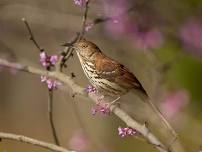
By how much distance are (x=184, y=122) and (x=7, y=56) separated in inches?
82.2

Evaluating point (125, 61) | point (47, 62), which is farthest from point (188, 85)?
point (47, 62)

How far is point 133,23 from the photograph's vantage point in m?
7.92

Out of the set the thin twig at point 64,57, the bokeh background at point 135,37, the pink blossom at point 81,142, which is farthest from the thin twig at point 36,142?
the pink blossom at point 81,142

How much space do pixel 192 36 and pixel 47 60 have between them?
11.6 feet

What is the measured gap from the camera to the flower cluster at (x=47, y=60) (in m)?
4.95

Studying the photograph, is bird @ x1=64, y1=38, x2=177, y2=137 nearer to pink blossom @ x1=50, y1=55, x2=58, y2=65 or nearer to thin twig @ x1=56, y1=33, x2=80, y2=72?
thin twig @ x1=56, y1=33, x2=80, y2=72

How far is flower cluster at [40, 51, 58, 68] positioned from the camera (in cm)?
495

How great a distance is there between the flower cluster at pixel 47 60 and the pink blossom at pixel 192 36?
3.31 metres

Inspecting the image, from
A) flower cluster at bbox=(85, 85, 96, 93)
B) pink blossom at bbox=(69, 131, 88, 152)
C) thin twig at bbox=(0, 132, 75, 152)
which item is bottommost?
pink blossom at bbox=(69, 131, 88, 152)

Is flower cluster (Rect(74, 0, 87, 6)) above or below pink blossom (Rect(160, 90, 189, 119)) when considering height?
above

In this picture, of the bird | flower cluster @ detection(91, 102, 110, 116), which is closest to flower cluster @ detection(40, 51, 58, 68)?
the bird

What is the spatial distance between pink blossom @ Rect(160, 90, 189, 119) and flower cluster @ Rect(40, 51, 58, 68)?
2.79m

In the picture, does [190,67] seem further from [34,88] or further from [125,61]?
[34,88]

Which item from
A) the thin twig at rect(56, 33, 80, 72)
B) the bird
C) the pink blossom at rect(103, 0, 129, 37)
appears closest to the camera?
the thin twig at rect(56, 33, 80, 72)
